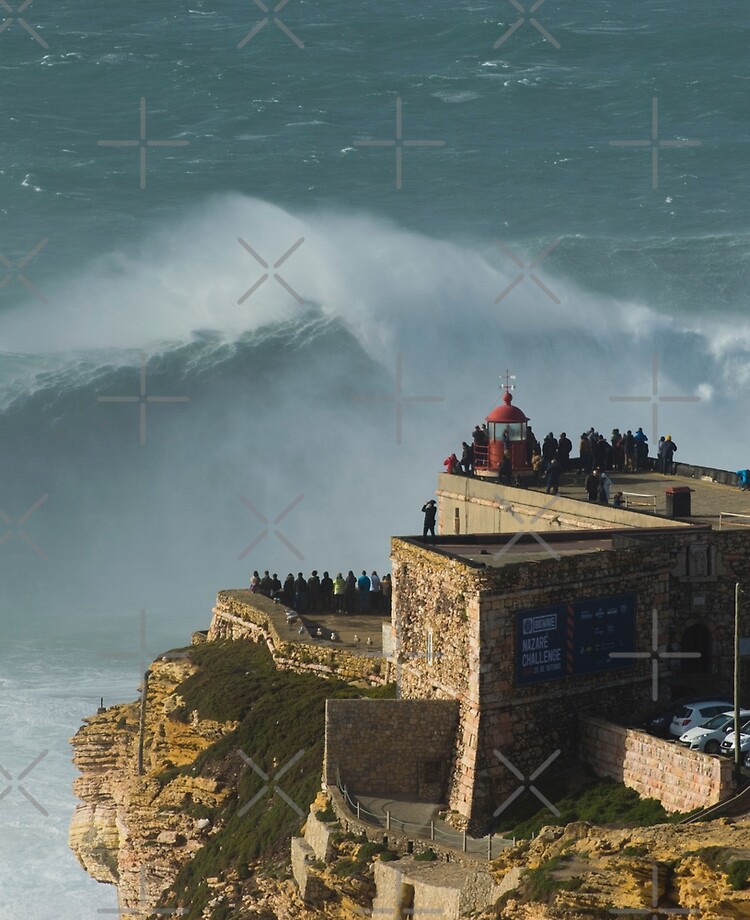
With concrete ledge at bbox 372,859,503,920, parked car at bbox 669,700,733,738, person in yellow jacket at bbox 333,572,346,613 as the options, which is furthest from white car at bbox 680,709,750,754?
person in yellow jacket at bbox 333,572,346,613

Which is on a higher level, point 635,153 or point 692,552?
A: point 635,153

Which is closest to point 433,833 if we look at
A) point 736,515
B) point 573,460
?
point 736,515

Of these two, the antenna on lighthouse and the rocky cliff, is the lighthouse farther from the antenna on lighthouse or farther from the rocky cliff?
the rocky cliff

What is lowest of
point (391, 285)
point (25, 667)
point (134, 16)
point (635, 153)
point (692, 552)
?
Answer: point (25, 667)

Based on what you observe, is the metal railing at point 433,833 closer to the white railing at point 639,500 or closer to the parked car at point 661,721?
the parked car at point 661,721

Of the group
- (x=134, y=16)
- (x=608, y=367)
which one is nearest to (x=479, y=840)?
(x=608, y=367)

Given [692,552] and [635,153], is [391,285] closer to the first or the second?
[635,153]

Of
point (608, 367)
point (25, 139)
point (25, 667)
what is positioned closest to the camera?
point (25, 667)
